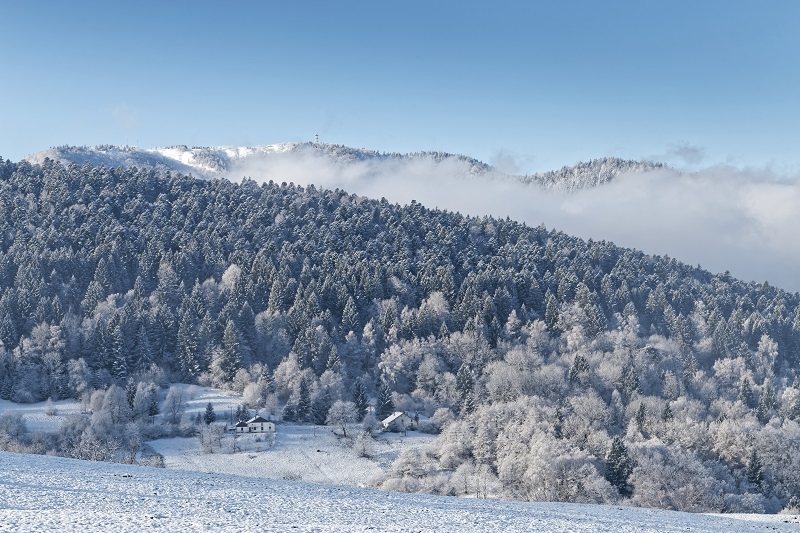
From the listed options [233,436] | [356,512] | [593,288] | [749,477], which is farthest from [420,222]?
[356,512]

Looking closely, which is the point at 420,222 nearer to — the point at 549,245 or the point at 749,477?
the point at 549,245

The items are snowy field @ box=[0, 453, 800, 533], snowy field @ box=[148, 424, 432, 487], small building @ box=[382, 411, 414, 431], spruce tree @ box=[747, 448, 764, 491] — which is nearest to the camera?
snowy field @ box=[0, 453, 800, 533]

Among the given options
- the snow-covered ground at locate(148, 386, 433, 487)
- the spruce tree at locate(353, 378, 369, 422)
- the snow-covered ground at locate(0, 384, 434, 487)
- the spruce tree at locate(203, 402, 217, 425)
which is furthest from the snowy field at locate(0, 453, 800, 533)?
the spruce tree at locate(353, 378, 369, 422)

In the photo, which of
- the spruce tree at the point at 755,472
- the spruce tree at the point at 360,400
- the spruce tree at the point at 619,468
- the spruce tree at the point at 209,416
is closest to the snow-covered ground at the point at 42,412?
the spruce tree at the point at 209,416

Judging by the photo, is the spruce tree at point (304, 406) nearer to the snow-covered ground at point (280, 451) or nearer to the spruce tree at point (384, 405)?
the snow-covered ground at point (280, 451)

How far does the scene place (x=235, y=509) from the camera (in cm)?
Result: 2600

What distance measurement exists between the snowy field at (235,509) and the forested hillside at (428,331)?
31699 mm

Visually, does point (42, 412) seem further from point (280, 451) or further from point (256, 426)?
point (280, 451)

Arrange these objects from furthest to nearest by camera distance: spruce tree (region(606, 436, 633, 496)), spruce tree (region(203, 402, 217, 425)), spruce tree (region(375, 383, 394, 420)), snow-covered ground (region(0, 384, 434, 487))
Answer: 1. spruce tree (region(375, 383, 394, 420))
2. spruce tree (region(203, 402, 217, 425))
3. snow-covered ground (region(0, 384, 434, 487))
4. spruce tree (region(606, 436, 633, 496))

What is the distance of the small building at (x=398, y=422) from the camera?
302ft

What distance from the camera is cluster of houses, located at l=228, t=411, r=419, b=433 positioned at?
8512 centimetres

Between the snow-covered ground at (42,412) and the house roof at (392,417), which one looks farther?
the house roof at (392,417)

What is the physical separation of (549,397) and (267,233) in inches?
2965

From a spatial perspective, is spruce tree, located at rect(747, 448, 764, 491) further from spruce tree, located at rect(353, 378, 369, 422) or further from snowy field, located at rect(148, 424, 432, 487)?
spruce tree, located at rect(353, 378, 369, 422)
